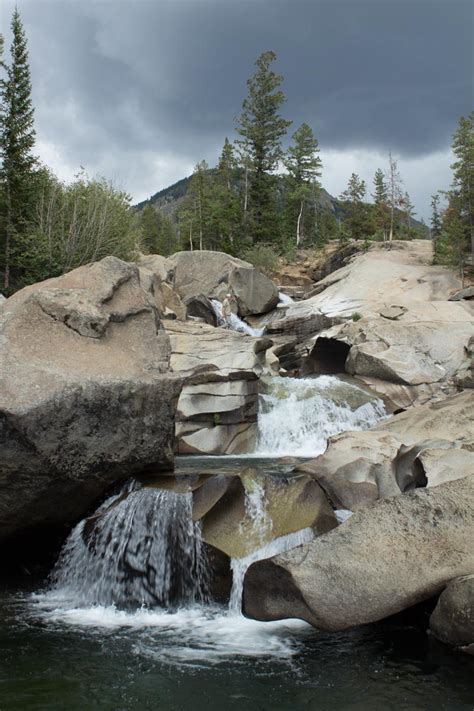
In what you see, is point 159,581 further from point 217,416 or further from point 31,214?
point 31,214

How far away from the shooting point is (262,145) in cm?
6072

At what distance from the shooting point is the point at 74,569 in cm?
965

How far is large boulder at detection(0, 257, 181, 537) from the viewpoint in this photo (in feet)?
29.2

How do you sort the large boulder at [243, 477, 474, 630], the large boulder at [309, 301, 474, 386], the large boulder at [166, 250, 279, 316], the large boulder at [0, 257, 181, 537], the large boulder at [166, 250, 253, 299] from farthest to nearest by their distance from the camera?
the large boulder at [166, 250, 253, 299] → the large boulder at [166, 250, 279, 316] → the large boulder at [309, 301, 474, 386] → the large boulder at [0, 257, 181, 537] → the large boulder at [243, 477, 474, 630]

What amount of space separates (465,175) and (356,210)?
98.8 feet

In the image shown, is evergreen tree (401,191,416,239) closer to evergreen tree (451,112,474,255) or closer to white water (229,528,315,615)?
evergreen tree (451,112,474,255)

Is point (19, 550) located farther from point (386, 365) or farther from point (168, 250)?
point (168, 250)

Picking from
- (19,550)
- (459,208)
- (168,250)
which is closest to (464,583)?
(19,550)

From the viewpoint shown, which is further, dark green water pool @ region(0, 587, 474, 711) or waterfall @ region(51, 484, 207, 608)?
waterfall @ region(51, 484, 207, 608)

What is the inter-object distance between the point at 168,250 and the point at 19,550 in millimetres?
78886

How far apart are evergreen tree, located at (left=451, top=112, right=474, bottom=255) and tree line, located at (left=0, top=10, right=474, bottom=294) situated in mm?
73

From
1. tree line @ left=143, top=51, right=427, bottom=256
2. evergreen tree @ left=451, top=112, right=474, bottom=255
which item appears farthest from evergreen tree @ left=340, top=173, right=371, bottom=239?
evergreen tree @ left=451, top=112, right=474, bottom=255

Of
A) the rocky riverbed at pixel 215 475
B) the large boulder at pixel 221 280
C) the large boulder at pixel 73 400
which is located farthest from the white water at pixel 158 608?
the large boulder at pixel 221 280

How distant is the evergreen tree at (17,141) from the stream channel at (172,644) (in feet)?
110
